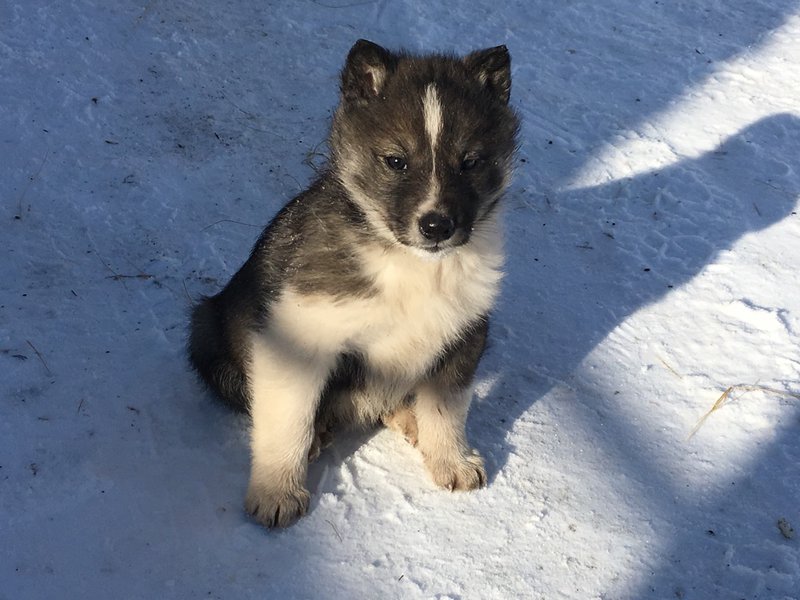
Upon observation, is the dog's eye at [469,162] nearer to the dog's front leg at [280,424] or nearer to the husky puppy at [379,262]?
the husky puppy at [379,262]

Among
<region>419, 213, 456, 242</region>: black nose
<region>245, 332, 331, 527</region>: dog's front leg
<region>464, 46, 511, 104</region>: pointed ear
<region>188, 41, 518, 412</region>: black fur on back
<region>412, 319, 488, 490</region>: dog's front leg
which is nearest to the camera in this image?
<region>419, 213, 456, 242</region>: black nose

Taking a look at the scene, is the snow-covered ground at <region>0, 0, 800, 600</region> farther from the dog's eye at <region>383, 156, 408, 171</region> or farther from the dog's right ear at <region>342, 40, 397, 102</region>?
the dog's right ear at <region>342, 40, 397, 102</region>

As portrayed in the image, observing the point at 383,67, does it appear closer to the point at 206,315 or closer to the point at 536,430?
the point at 206,315

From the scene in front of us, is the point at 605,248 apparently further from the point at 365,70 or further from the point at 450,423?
the point at 365,70

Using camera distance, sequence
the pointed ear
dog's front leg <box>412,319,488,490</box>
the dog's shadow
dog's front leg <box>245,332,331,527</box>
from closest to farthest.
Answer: dog's front leg <box>245,332,331,527</box>, the pointed ear, dog's front leg <box>412,319,488,490</box>, the dog's shadow

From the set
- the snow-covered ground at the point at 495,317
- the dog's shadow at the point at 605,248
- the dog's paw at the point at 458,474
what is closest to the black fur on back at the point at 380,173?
the dog's paw at the point at 458,474

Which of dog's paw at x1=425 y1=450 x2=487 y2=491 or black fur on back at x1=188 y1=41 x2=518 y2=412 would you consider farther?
dog's paw at x1=425 y1=450 x2=487 y2=491

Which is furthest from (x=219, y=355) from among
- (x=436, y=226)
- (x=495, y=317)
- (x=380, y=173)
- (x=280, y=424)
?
(x=495, y=317)

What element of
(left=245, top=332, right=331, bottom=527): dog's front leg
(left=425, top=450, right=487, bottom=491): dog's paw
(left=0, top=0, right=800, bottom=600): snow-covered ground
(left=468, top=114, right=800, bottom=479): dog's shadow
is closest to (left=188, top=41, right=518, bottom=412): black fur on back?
(left=245, top=332, right=331, bottom=527): dog's front leg
